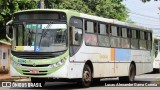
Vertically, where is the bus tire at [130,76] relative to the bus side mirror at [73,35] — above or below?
below

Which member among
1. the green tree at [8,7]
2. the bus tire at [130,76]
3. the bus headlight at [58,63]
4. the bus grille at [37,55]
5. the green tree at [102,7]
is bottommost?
the bus tire at [130,76]

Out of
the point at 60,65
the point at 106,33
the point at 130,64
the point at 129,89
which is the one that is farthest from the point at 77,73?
the point at 130,64

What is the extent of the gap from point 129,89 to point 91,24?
3241 mm

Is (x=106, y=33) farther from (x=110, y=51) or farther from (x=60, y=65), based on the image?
(x=60, y=65)

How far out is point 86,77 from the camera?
18.1m

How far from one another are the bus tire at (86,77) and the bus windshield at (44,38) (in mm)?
1826

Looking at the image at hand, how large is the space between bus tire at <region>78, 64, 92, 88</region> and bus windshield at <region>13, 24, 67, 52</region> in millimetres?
1826

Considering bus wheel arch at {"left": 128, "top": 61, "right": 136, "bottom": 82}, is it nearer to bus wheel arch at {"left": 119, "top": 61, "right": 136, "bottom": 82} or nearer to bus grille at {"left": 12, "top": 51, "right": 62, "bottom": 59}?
bus wheel arch at {"left": 119, "top": 61, "right": 136, "bottom": 82}

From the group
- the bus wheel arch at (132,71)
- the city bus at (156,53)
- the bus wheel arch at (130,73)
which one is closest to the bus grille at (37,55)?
the bus wheel arch at (130,73)

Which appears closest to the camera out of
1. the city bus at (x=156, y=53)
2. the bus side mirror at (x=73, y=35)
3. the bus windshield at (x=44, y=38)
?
the bus windshield at (x=44, y=38)

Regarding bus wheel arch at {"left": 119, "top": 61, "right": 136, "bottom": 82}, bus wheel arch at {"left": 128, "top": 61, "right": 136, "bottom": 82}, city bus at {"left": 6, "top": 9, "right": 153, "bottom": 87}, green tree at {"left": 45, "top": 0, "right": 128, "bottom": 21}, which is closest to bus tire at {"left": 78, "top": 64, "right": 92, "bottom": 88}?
city bus at {"left": 6, "top": 9, "right": 153, "bottom": 87}

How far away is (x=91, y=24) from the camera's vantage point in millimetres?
18844

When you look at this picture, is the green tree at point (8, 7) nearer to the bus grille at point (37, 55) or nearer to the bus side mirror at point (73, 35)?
the bus grille at point (37, 55)

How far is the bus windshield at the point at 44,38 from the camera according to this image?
16609 mm
